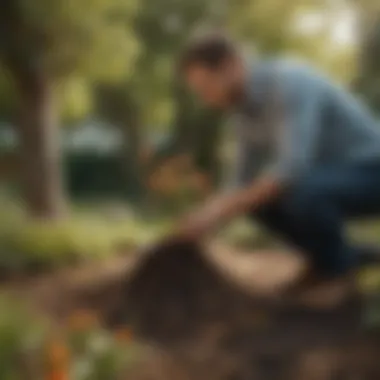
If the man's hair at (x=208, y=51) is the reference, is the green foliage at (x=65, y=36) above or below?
above

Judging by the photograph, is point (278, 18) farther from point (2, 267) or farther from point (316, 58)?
point (2, 267)

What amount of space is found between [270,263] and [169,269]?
13 cm

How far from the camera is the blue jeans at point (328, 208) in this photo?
1357mm

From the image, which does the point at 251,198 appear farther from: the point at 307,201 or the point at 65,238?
the point at 65,238

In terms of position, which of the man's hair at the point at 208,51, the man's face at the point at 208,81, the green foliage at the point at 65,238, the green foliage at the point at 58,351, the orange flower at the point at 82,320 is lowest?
the green foliage at the point at 58,351

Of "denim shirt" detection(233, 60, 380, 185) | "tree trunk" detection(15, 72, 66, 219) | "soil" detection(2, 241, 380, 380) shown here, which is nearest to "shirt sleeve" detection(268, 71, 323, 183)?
"denim shirt" detection(233, 60, 380, 185)

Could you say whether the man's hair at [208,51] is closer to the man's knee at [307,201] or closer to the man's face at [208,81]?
the man's face at [208,81]

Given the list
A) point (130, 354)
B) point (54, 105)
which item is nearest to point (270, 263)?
point (130, 354)

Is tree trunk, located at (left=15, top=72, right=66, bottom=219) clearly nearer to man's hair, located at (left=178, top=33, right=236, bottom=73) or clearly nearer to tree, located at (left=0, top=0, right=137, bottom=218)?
tree, located at (left=0, top=0, right=137, bottom=218)

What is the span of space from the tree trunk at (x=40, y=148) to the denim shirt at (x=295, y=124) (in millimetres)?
234

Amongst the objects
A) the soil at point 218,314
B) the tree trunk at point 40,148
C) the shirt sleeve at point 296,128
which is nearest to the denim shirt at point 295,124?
the shirt sleeve at point 296,128

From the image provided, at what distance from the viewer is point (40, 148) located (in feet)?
4.50

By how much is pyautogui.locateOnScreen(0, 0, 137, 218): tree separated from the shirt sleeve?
0.21m

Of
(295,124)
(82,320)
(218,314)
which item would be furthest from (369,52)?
(82,320)
